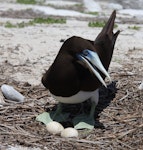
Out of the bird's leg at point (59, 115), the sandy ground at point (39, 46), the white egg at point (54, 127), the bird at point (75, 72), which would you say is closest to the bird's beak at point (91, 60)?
the bird at point (75, 72)

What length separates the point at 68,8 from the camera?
16359 mm

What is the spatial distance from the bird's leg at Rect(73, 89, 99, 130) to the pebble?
84 centimetres

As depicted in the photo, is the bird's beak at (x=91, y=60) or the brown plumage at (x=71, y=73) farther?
the brown plumage at (x=71, y=73)

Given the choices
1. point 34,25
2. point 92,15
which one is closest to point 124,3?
point 92,15

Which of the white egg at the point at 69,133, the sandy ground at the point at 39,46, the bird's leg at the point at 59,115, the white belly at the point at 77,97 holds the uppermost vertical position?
the white belly at the point at 77,97

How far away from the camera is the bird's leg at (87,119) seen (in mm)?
5426

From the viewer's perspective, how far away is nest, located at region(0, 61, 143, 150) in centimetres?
500

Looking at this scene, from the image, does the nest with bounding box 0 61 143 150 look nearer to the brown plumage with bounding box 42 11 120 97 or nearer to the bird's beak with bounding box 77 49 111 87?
the brown plumage with bounding box 42 11 120 97

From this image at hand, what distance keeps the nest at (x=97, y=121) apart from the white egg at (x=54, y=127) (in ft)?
0.20

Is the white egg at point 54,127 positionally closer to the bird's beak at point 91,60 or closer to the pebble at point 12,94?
the bird's beak at point 91,60

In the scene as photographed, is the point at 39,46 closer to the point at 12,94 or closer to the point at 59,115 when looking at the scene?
the point at 12,94

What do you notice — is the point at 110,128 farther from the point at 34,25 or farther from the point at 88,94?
the point at 34,25

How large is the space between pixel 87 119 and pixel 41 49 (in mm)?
3341

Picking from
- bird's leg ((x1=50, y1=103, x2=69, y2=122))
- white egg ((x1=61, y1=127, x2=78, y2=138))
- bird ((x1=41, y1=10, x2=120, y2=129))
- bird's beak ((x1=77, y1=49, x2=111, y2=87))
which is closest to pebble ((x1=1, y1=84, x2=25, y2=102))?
bird's leg ((x1=50, y1=103, x2=69, y2=122))
